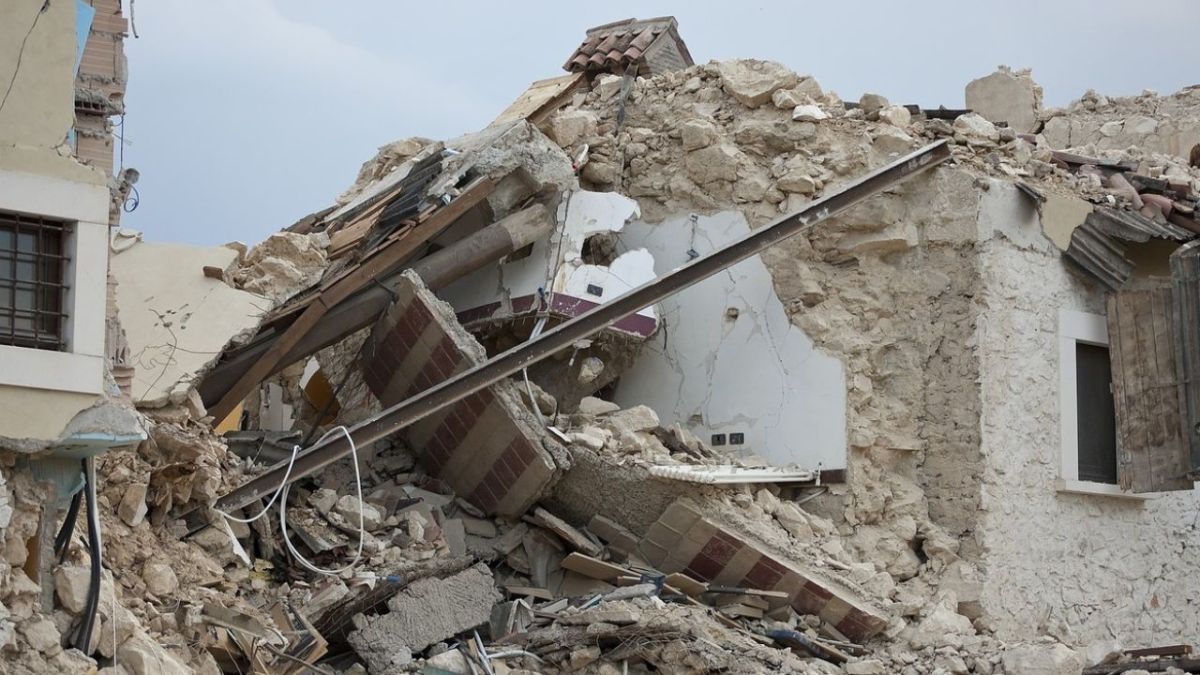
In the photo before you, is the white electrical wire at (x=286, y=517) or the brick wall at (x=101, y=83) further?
the white electrical wire at (x=286, y=517)

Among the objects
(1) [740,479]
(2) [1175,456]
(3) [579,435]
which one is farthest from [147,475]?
(2) [1175,456]

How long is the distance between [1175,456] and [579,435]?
418cm

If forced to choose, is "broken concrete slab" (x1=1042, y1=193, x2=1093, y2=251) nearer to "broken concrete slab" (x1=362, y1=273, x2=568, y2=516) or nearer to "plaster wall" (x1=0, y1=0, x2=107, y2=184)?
"broken concrete slab" (x1=362, y1=273, x2=568, y2=516)

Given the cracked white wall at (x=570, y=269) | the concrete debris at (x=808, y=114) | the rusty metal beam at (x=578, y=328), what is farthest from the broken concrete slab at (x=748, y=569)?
the concrete debris at (x=808, y=114)

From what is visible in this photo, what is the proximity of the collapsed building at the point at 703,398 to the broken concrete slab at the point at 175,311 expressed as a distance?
0.02m

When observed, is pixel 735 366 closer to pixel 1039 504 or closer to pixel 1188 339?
pixel 1039 504

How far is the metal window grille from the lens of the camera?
8.22m

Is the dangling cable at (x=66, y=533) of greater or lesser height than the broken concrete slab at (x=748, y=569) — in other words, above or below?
above

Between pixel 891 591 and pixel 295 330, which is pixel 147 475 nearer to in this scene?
pixel 295 330

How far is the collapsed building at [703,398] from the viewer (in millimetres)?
10914

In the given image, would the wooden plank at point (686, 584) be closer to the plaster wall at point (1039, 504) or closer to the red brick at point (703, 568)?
the red brick at point (703, 568)

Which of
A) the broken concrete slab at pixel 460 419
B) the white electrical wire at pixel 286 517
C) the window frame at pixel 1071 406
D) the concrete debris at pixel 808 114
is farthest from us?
the concrete debris at pixel 808 114

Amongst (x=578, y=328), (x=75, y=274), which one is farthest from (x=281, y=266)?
(x=75, y=274)

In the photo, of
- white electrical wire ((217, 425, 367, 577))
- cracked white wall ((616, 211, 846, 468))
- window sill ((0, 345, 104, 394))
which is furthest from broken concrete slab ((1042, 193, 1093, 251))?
window sill ((0, 345, 104, 394))
